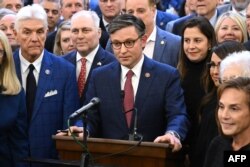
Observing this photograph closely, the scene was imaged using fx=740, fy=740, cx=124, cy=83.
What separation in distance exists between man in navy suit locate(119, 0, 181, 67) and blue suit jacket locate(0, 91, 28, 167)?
5.22 feet

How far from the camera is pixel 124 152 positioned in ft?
16.6

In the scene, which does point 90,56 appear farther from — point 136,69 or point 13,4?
point 13,4

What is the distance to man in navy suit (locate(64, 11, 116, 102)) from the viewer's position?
689 cm

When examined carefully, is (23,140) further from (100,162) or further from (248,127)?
(248,127)

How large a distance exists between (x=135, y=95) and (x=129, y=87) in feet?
0.29

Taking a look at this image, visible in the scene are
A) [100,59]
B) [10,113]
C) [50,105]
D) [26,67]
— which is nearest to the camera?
[10,113]

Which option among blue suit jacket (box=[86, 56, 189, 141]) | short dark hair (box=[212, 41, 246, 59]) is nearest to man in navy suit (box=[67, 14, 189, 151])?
blue suit jacket (box=[86, 56, 189, 141])

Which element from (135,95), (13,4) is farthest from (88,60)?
(13,4)

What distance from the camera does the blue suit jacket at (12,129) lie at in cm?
593

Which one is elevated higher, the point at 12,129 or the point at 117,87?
the point at 117,87

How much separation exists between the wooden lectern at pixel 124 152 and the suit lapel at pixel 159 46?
74.5 inches

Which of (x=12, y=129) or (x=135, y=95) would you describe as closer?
(x=135, y=95)

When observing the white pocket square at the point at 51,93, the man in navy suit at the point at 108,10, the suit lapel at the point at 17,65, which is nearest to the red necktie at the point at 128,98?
the white pocket square at the point at 51,93

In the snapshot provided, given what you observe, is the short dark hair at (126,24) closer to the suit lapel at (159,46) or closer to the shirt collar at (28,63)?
the shirt collar at (28,63)
